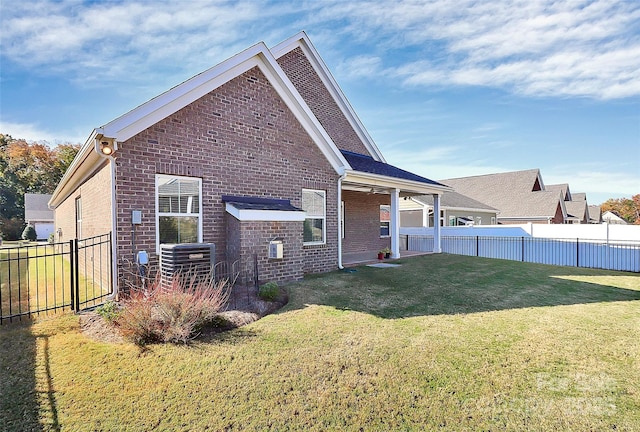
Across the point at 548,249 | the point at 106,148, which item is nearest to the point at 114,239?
the point at 106,148

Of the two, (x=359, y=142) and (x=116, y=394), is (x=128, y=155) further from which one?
(x=359, y=142)

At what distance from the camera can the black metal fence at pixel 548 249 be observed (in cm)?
1492

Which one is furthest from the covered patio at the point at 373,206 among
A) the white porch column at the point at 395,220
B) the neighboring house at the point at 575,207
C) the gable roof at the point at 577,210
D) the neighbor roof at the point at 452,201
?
the gable roof at the point at 577,210

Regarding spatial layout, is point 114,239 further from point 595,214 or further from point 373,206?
point 595,214

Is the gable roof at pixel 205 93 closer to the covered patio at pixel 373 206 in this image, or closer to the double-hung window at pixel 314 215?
the covered patio at pixel 373 206

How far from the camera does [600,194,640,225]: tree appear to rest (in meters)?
62.3

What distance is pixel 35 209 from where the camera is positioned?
44.2 m

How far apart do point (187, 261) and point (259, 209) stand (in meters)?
2.18

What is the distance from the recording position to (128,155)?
23.3 ft

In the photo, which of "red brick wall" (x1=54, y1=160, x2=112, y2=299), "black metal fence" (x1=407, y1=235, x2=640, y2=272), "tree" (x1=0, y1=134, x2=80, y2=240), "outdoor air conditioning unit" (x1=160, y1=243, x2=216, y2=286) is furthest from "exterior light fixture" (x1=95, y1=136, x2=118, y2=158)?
"tree" (x1=0, y1=134, x2=80, y2=240)

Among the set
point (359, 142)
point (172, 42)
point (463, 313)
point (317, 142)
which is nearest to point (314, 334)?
point (463, 313)

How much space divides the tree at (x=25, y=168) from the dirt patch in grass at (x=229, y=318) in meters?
53.8

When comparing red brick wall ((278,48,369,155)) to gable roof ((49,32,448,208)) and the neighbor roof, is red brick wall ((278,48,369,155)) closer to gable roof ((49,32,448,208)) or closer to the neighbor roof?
gable roof ((49,32,448,208))

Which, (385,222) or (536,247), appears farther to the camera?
(385,222)
